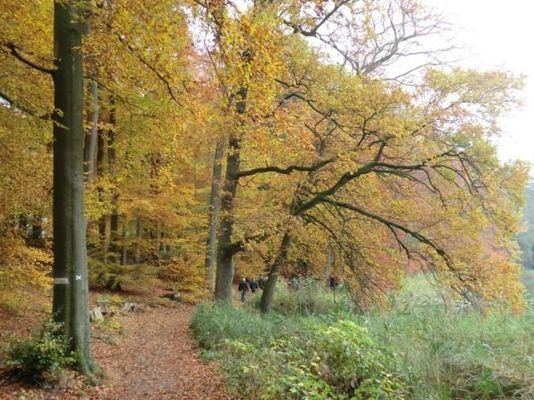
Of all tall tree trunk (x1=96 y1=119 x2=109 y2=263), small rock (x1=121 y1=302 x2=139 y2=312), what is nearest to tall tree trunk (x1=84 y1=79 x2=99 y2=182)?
tall tree trunk (x1=96 y1=119 x2=109 y2=263)

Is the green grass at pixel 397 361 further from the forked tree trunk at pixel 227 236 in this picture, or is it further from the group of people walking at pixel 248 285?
the group of people walking at pixel 248 285

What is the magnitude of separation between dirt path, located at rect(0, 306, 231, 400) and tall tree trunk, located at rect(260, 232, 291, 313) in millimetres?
2650

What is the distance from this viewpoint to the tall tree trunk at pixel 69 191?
605cm

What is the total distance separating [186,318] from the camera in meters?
13.5

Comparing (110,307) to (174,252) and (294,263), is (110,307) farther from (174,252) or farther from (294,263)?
(174,252)

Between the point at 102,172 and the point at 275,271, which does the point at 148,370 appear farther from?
the point at 102,172

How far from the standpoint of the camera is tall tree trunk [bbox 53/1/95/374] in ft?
19.9

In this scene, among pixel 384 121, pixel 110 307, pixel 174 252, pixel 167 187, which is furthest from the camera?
pixel 174 252

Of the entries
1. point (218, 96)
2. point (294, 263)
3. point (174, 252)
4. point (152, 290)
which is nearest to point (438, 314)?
point (218, 96)

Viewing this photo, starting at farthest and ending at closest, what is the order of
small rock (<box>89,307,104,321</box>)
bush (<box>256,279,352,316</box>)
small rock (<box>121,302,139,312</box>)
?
1. small rock (<box>121,302,139,312</box>)
2. bush (<box>256,279,352,316</box>)
3. small rock (<box>89,307,104,321</box>)

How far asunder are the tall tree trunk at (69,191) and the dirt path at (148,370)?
59 cm

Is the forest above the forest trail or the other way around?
above

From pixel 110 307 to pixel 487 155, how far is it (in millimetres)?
10296

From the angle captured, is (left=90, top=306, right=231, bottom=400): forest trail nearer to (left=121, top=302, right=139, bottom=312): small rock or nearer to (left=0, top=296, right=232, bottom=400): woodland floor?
(left=0, top=296, right=232, bottom=400): woodland floor
